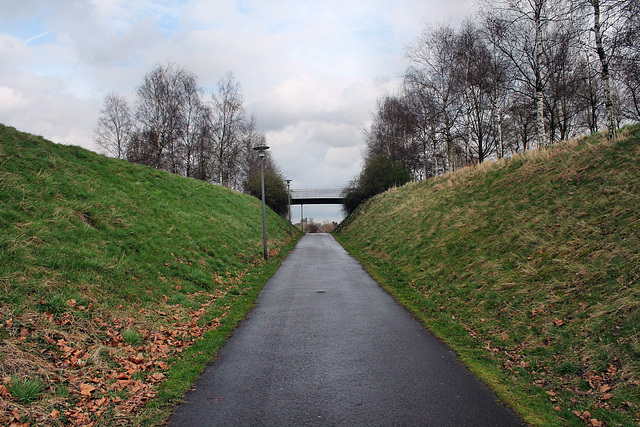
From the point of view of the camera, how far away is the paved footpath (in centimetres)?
401

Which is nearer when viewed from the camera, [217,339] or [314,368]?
[314,368]

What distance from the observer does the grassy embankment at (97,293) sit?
13.8 ft

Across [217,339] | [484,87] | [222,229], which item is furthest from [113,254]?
[484,87]

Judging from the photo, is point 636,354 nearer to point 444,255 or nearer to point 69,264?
point 444,255

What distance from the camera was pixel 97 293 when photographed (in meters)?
6.71

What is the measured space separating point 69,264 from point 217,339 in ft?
11.1

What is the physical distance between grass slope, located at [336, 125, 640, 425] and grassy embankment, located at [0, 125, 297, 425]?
4729 mm

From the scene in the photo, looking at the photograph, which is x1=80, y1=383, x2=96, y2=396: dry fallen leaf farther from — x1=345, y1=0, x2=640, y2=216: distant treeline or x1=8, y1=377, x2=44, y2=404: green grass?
x1=345, y1=0, x2=640, y2=216: distant treeline

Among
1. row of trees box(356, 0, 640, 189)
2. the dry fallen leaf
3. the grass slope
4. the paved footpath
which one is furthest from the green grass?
row of trees box(356, 0, 640, 189)

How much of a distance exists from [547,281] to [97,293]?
8926mm

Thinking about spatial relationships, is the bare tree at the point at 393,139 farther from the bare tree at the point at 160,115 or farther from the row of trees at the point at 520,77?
the bare tree at the point at 160,115

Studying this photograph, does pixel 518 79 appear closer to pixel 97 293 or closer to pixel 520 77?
pixel 520 77

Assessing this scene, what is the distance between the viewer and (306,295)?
10.5 meters

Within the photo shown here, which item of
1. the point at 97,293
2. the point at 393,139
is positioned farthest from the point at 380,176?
the point at 97,293
